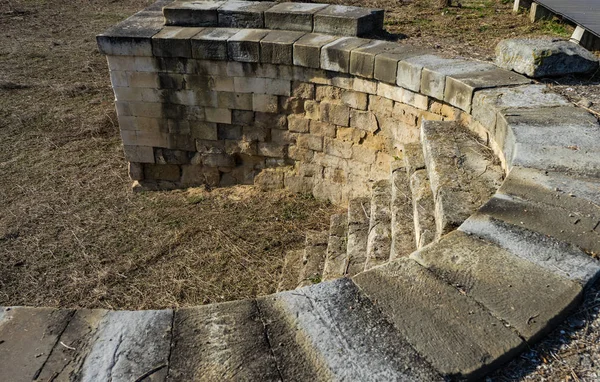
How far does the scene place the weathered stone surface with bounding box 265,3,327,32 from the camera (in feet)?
19.5

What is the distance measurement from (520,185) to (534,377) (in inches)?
51.4

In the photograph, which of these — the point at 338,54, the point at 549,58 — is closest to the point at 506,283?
the point at 549,58

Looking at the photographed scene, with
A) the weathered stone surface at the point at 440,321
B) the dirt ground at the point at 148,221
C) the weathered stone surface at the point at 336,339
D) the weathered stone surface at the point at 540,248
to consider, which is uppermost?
the weathered stone surface at the point at 540,248

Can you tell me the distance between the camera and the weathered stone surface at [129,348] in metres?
1.89

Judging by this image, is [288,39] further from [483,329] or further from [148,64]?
[483,329]

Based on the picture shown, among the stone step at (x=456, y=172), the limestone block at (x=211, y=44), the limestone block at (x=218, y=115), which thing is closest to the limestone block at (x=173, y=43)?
the limestone block at (x=211, y=44)

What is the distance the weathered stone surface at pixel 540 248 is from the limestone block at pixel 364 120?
3175 mm

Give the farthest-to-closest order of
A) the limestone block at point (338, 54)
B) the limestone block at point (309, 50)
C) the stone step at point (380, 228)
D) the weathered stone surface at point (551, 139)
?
the limestone block at point (309, 50)
the limestone block at point (338, 54)
the stone step at point (380, 228)
the weathered stone surface at point (551, 139)

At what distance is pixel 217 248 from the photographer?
5.68 metres

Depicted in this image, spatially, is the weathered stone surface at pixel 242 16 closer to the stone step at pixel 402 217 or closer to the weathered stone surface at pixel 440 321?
the stone step at pixel 402 217

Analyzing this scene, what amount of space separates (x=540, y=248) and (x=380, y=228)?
2.05 metres

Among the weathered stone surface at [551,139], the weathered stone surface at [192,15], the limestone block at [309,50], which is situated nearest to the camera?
the weathered stone surface at [551,139]

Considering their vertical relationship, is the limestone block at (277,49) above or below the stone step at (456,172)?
above

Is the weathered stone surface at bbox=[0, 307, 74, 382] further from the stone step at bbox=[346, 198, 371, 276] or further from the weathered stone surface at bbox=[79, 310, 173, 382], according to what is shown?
the stone step at bbox=[346, 198, 371, 276]
